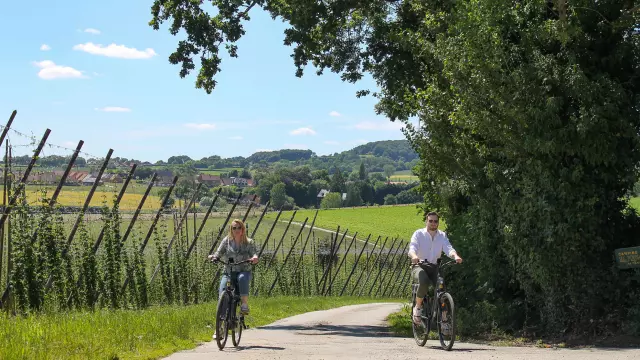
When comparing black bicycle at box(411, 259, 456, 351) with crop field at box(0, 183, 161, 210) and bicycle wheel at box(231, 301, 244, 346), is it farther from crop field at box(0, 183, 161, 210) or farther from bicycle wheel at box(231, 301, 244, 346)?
crop field at box(0, 183, 161, 210)

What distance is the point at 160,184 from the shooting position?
59.2ft

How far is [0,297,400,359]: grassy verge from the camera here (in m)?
8.21

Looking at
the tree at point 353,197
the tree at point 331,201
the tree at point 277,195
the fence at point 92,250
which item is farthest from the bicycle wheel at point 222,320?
the tree at point 353,197

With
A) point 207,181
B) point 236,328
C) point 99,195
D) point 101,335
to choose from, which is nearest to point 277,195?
point 207,181

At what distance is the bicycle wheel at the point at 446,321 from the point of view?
10742 mm

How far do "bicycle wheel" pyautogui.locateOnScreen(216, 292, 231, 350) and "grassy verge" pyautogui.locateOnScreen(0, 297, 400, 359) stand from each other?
0.44 metres

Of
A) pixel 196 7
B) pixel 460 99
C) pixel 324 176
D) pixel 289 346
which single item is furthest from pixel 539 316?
pixel 324 176

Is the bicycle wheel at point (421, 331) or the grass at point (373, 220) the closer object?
the bicycle wheel at point (421, 331)

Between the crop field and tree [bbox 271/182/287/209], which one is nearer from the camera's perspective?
the crop field

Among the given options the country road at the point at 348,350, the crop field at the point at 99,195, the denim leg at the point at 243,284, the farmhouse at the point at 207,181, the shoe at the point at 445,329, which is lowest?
the country road at the point at 348,350

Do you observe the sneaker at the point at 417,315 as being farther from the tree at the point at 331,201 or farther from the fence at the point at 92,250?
the tree at the point at 331,201

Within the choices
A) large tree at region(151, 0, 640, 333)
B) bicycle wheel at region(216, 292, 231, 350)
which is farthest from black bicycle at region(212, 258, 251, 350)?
large tree at region(151, 0, 640, 333)

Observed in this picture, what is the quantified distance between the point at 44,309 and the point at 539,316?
26.2 ft

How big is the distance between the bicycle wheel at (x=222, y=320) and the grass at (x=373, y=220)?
54093 mm
